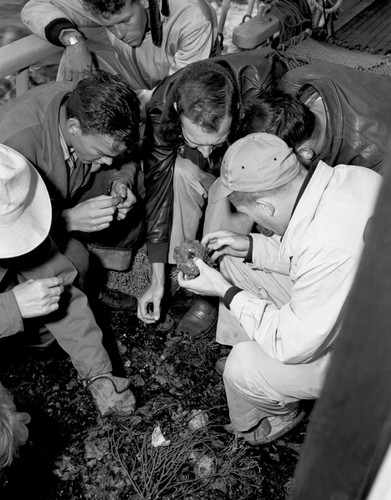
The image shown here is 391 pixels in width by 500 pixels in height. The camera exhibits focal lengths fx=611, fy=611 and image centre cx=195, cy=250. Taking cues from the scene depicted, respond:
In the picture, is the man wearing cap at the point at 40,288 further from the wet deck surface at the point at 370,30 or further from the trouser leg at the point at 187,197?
the wet deck surface at the point at 370,30

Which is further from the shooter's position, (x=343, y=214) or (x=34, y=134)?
(x=34, y=134)

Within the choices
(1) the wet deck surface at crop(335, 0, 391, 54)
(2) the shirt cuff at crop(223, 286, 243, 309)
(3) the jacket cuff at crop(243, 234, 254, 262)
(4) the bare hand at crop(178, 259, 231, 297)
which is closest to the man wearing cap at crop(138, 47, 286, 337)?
(3) the jacket cuff at crop(243, 234, 254, 262)

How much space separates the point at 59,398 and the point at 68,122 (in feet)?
4.97

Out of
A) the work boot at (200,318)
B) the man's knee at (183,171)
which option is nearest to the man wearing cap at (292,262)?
the work boot at (200,318)

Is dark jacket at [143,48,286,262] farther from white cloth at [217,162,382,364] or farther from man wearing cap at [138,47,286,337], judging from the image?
white cloth at [217,162,382,364]

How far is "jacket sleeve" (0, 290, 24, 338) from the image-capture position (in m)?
2.90

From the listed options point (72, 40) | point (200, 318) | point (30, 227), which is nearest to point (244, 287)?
point (200, 318)

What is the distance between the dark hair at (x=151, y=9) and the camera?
3680 mm

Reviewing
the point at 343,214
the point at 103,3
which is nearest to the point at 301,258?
the point at 343,214

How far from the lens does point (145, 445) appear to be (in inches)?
126

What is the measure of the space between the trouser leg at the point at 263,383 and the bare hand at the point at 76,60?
2.16 metres

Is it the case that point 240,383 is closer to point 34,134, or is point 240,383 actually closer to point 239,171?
point 239,171

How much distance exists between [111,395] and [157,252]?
1023 mm

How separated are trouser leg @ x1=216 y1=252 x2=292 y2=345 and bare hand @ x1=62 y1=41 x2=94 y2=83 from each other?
5.25 feet
